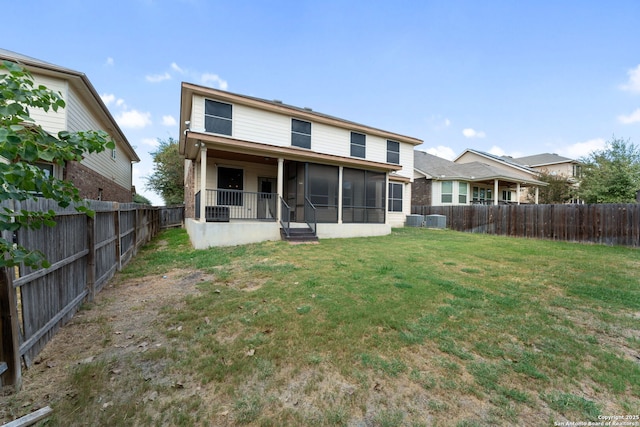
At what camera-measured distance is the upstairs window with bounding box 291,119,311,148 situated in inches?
510

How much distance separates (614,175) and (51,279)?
1037 inches

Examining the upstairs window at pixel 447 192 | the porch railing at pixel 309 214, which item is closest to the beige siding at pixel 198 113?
the porch railing at pixel 309 214

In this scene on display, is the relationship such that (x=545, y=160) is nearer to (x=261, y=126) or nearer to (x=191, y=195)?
(x=261, y=126)

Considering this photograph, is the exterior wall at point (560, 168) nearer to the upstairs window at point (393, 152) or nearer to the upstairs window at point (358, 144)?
the upstairs window at point (393, 152)

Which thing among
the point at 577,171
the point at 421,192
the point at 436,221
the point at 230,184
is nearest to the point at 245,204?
the point at 230,184

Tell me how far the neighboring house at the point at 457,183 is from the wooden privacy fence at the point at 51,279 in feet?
66.0

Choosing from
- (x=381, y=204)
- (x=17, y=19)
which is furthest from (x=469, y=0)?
(x=17, y=19)

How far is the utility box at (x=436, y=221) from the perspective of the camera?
1786cm

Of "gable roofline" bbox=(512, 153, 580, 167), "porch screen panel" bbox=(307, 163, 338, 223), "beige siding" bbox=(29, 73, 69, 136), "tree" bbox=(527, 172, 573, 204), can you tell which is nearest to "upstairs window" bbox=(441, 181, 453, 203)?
"tree" bbox=(527, 172, 573, 204)

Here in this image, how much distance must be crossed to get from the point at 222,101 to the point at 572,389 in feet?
40.5

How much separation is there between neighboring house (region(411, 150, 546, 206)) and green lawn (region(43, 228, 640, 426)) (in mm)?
15375

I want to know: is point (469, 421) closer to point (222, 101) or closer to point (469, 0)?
point (222, 101)

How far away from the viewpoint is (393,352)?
109 inches

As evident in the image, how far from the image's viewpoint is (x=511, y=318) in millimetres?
3648
